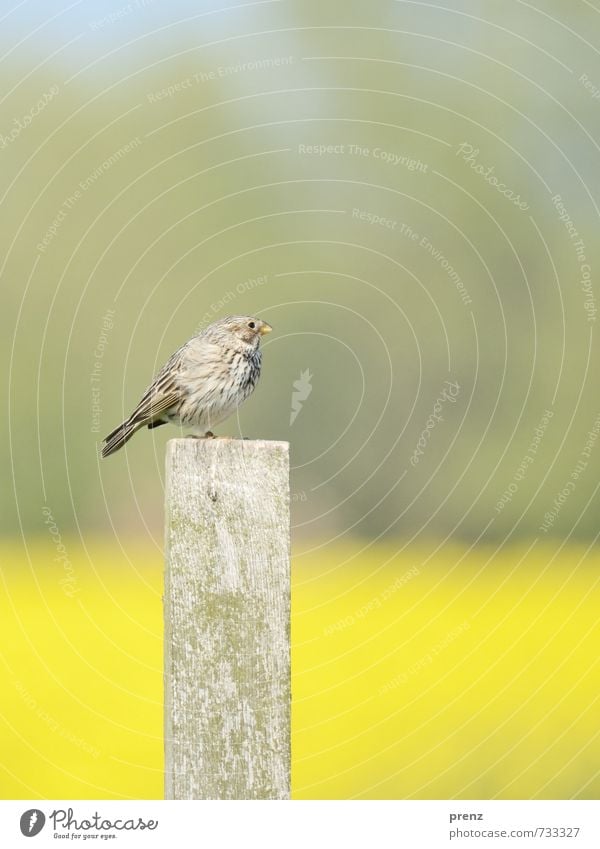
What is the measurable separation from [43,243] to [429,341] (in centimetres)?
604

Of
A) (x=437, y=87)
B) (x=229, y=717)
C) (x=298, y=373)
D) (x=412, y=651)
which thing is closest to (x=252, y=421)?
(x=298, y=373)

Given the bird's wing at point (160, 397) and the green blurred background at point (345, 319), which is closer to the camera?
the bird's wing at point (160, 397)
